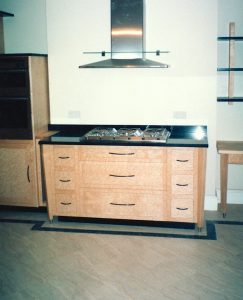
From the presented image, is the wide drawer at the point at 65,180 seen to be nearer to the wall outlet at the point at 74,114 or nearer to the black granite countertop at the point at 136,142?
the black granite countertop at the point at 136,142

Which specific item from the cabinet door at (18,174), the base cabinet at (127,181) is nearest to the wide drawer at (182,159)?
the base cabinet at (127,181)

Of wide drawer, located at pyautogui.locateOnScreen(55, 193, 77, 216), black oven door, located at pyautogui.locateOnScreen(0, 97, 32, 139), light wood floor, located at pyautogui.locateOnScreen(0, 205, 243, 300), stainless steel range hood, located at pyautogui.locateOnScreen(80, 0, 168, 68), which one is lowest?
light wood floor, located at pyautogui.locateOnScreen(0, 205, 243, 300)

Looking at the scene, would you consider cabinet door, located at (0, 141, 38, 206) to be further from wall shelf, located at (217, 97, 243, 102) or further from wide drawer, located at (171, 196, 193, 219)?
wall shelf, located at (217, 97, 243, 102)

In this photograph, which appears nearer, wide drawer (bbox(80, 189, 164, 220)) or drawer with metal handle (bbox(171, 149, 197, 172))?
drawer with metal handle (bbox(171, 149, 197, 172))

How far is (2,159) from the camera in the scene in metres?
4.19

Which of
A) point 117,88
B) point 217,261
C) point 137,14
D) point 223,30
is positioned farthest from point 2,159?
point 223,30

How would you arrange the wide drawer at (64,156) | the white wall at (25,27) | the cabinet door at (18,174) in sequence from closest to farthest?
the wide drawer at (64,156) → the cabinet door at (18,174) → the white wall at (25,27)

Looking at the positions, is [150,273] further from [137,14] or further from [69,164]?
[137,14]

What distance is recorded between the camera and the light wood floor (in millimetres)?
2793

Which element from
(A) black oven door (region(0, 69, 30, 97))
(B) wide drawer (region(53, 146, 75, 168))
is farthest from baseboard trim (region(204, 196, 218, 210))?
(A) black oven door (region(0, 69, 30, 97))

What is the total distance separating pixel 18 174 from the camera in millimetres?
4199

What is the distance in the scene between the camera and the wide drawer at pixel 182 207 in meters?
3.68

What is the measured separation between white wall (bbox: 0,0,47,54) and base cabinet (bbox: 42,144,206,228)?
1.34 metres

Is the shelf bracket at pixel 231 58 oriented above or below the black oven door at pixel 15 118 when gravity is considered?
above
